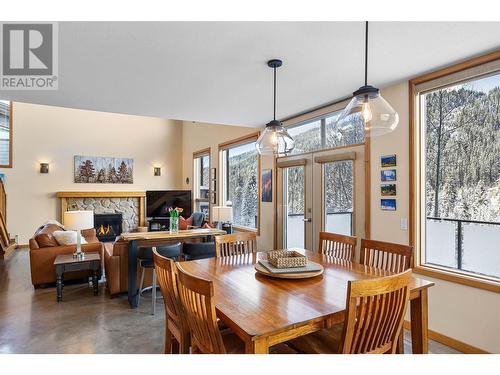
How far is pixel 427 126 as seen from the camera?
302 cm

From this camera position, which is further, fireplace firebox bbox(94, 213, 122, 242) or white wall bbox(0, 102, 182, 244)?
fireplace firebox bbox(94, 213, 122, 242)

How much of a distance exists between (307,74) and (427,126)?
1.28m

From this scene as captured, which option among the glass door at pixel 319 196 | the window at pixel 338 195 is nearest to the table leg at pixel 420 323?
the glass door at pixel 319 196

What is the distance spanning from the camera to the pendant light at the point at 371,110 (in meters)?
1.81

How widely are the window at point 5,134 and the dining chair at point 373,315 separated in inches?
333

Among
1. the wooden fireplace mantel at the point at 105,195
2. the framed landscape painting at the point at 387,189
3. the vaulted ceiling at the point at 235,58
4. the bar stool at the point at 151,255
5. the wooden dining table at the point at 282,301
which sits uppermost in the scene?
the vaulted ceiling at the point at 235,58

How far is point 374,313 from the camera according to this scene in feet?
4.83

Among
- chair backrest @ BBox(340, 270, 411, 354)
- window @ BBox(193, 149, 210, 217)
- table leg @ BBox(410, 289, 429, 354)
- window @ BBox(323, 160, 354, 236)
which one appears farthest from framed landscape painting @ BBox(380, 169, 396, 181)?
window @ BBox(193, 149, 210, 217)

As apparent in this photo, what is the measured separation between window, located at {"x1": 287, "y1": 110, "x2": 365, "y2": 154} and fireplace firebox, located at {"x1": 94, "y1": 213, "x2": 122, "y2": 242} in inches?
228

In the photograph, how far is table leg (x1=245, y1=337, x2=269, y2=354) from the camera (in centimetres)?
128

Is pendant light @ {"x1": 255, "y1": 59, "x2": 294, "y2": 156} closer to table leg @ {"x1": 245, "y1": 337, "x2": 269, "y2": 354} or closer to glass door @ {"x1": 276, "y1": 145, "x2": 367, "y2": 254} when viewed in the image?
glass door @ {"x1": 276, "y1": 145, "x2": 367, "y2": 254}

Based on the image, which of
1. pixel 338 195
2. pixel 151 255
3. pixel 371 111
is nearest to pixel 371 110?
pixel 371 111

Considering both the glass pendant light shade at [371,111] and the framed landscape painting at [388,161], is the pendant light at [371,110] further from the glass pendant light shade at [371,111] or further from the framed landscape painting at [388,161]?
the framed landscape painting at [388,161]
